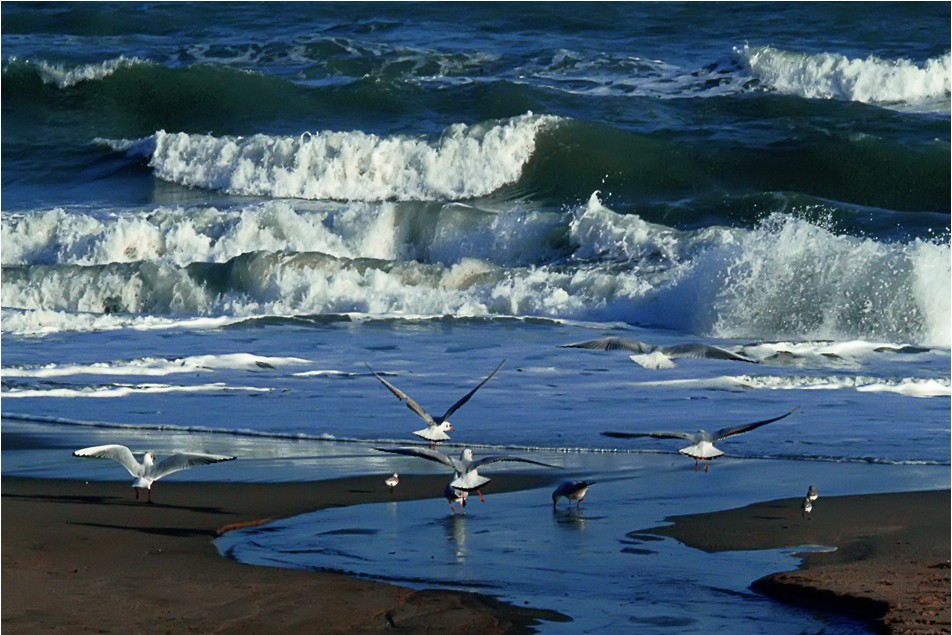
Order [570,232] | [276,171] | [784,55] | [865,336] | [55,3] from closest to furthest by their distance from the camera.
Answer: [865,336] → [570,232] → [276,171] → [784,55] → [55,3]

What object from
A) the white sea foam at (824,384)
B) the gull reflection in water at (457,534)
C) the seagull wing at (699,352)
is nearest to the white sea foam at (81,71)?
the seagull wing at (699,352)

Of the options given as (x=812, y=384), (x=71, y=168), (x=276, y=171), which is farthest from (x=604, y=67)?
(x=812, y=384)

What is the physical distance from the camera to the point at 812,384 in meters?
10.3

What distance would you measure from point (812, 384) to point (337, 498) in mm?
4212

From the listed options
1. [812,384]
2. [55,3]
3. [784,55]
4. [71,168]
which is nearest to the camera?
[812,384]

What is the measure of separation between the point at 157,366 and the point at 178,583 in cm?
568

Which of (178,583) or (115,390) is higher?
(178,583)

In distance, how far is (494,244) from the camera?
60.6ft

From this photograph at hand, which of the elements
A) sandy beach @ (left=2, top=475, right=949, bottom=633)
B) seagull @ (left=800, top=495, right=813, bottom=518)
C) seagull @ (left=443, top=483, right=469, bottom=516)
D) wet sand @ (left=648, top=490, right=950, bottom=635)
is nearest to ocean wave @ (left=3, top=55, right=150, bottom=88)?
sandy beach @ (left=2, top=475, right=949, bottom=633)

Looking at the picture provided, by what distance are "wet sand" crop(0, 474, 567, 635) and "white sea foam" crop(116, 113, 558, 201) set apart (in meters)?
15.1

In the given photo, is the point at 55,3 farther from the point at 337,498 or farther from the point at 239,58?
the point at 337,498

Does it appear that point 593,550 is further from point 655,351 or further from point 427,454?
point 655,351

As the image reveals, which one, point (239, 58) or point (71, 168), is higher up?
point (239, 58)

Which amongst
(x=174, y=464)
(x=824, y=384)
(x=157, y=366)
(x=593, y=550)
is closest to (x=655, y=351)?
(x=824, y=384)
